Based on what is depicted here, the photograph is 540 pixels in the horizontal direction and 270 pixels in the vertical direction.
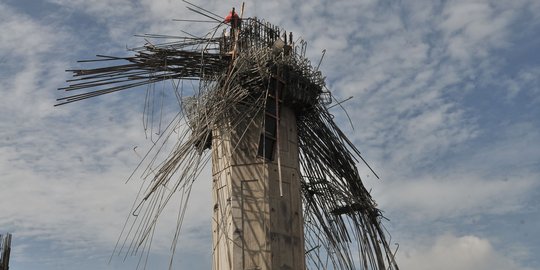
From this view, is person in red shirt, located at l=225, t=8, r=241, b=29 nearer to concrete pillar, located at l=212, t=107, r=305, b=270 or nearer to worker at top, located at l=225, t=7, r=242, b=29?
worker at top, located at l=225, t=7, r=242, b=29

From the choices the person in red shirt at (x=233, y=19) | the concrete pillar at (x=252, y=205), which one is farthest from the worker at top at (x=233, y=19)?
the concrete pillar at (x=252, y=205)

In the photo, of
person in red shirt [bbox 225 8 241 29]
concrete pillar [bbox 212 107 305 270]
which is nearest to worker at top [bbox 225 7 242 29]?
person in red shirt [bbox 225 8 241 29]

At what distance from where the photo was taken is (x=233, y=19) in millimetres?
6719

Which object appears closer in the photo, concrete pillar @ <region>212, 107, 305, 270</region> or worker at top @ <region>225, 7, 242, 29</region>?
concrete pillar @ <region>212, 107, 305, 270</region>

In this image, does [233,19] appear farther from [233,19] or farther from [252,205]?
[252,205]

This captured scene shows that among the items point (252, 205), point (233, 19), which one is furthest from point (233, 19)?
point (252, 205)

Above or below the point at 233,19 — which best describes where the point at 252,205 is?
below

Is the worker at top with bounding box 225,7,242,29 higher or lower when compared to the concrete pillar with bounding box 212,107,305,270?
higher

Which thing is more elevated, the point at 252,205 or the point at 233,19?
the point at 233,19

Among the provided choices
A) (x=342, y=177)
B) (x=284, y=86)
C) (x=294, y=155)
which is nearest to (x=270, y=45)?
(x=284, y=86)

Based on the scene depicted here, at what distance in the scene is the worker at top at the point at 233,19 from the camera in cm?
668

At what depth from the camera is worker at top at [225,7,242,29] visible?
6.68 meters

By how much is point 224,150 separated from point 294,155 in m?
0.71

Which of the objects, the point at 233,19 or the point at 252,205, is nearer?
the point at 252,205
